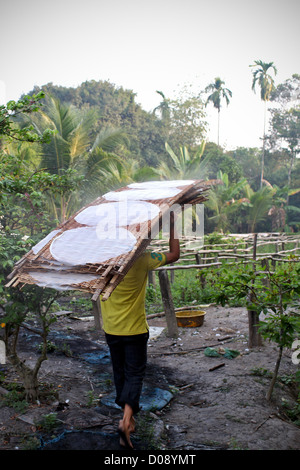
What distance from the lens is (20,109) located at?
293 cm

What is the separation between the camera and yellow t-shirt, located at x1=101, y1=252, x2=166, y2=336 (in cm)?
249

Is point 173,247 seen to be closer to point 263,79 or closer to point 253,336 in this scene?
point 253,336

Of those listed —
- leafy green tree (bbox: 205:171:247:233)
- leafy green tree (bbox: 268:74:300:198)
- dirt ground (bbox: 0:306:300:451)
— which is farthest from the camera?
leafy green tree (bbox: 268:74:300:198)

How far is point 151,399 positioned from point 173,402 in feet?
0.65

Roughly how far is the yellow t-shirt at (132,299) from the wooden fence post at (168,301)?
2724 mm

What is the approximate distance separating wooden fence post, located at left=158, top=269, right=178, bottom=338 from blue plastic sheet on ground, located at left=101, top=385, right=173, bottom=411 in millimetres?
1808

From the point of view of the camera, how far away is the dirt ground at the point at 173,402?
254 cm

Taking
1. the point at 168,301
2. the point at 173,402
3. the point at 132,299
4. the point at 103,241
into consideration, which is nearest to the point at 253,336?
the point at 168,301

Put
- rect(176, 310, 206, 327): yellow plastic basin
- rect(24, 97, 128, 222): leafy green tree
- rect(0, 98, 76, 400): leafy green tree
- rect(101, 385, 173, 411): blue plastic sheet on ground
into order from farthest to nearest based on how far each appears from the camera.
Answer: rect(24, 97, 128, 222): leafy green tree → rect(176, 310, 206, 327): yellow plastic basin → rect(101, 385, 173, 411): blue plastic sheet on ground → rect(0, 98, 76, 400): leafy green tree

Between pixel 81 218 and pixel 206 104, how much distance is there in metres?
24.1

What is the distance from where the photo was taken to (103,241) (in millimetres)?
2377

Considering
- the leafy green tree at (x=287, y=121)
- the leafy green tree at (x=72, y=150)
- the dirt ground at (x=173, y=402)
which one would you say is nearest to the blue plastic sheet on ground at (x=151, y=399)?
the dirt ground at (x=173, y=402)

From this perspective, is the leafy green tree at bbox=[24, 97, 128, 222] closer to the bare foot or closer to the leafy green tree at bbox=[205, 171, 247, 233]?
the leafy green tree at bbox=[205, 171, 247, 233]

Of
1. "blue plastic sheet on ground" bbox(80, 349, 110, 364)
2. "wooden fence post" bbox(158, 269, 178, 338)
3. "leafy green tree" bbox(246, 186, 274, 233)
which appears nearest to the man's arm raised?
"blue plastic sheet on ground" bbox(80, 349, 110, 364)
